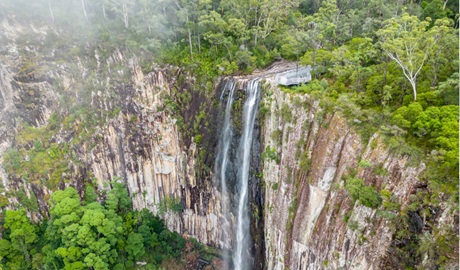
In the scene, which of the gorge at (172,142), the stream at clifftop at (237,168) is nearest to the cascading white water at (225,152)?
the stream at clifftop at (237,168)

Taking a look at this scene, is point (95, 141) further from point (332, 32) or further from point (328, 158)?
point (332, 32)

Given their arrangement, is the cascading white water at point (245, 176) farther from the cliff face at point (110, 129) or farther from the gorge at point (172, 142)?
the cliff face at point (110, 129)

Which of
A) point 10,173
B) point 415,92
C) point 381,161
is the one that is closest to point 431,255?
point 381,161

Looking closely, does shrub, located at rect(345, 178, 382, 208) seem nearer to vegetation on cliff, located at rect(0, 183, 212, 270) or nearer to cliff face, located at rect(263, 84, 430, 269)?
cliff face, located at rect(263, 84, 430, 269)

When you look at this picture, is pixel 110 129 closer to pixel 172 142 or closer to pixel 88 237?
pixel 172 142

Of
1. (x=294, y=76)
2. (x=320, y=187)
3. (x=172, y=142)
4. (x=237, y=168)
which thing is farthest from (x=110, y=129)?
(x=320, y=187)

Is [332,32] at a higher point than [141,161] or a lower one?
higher

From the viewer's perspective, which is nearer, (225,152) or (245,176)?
(245,176)
